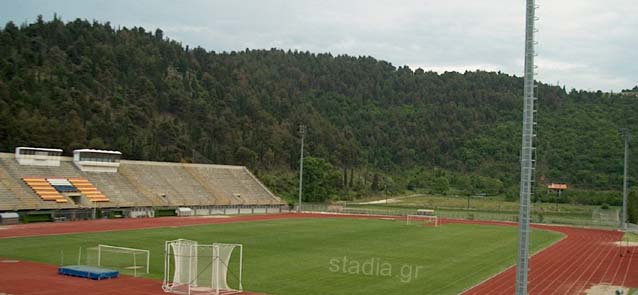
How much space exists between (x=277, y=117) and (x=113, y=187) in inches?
3353

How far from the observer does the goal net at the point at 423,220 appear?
54.1m

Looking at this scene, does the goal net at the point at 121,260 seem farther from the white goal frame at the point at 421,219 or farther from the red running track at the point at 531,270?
the white goal frame at the point at 421,219

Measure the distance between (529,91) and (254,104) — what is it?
125 metres

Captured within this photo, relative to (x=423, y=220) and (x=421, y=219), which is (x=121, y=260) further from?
(x=421, y=219)

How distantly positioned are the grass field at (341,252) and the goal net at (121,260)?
1.95 feet

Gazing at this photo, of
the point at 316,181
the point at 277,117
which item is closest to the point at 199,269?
the point at 316,181

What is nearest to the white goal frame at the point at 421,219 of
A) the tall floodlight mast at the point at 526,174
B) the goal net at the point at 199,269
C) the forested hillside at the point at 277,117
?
the forested hillside at the point at 277,117

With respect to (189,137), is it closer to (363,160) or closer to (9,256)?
(363,160)

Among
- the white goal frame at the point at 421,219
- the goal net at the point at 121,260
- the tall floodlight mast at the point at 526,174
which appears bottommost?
the white goal frame at the point at 421,219

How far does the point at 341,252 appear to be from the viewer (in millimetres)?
32219

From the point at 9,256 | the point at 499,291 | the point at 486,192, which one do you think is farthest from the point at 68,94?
the point at 499,291

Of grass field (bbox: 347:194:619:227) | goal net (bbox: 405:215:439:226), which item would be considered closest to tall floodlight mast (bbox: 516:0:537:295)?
goal net (bbox: 405:215:439:226)

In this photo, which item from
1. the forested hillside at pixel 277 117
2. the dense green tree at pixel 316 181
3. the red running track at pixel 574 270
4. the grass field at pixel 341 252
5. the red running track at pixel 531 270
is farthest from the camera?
the forested hillside at pixel 277 117

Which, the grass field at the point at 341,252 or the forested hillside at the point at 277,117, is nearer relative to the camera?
the grass field at the point at 341,252
